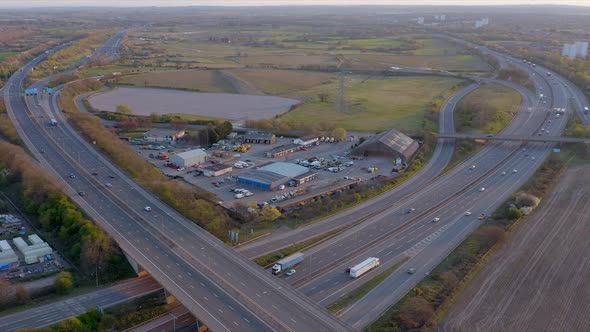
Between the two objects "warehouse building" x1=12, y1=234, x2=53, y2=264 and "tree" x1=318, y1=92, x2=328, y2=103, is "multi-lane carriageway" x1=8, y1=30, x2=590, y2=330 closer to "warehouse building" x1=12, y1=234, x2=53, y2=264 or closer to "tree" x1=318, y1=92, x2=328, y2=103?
Answer: "warehouse building" x1=12, y1=234, x2=53, y2=264

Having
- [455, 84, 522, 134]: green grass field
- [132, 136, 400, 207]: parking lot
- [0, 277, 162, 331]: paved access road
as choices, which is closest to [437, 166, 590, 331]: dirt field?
[132, 136, 400, 207]: parking lot

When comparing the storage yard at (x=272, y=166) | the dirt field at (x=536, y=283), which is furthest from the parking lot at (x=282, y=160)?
the dirt field at (x=536, y=283)

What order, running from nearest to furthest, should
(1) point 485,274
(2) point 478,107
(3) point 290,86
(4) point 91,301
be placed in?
(4) point 91,301, (1) point 485,274, (2) point 478,107, (3) point 290,86

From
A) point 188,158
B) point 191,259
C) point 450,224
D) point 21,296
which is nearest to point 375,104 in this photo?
point 188,158

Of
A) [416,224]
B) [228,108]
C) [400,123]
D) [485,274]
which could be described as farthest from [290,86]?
[485,274]

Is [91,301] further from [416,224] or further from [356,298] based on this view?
[416,224]

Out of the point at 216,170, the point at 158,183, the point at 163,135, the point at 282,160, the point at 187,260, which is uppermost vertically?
the point at 158,183

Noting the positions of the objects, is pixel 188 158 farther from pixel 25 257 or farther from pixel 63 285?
pixel 63 285
